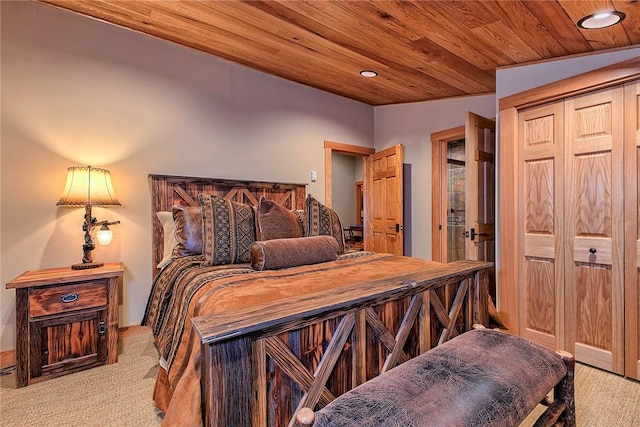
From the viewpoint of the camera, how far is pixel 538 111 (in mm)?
2527

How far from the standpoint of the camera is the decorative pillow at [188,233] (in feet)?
8.20

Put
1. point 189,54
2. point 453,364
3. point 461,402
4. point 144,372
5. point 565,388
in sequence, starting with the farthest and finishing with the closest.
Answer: point 189,54 < point 144,372 < point 565,388 < point 453,364 < point 461,402

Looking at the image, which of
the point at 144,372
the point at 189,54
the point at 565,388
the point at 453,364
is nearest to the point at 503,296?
the point at 565,388

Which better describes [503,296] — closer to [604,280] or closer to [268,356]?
[604,280]

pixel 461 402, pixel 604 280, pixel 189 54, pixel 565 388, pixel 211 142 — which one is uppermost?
pixel 189 54

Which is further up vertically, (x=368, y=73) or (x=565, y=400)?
(x=368, y=73)

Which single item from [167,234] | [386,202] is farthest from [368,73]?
[167,234]

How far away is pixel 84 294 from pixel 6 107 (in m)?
1.49

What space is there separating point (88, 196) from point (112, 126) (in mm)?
677

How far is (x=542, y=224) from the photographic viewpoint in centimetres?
253

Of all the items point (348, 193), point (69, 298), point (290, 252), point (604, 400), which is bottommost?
point (604, 400)

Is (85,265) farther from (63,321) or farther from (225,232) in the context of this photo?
(225,232)

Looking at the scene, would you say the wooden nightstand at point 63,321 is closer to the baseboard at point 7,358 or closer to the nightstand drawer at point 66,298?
the nightstand drawer at point 66,298

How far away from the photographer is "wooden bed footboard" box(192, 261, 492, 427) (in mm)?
957
